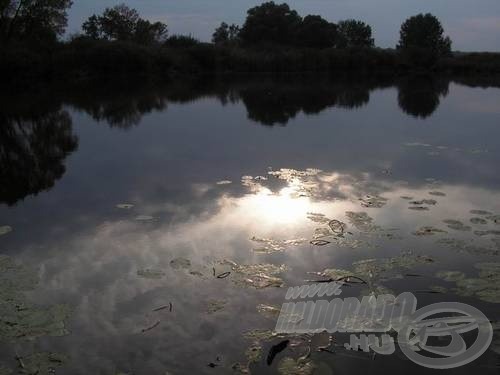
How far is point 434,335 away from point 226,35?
7731 centimetres

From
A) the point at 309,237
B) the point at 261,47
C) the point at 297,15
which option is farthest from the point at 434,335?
the point at 297,15

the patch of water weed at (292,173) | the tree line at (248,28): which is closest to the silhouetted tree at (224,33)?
the tree line at (248,28)

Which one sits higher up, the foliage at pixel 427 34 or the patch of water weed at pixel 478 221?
the foliage at pixel 427 34

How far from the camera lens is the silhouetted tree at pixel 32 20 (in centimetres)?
3722

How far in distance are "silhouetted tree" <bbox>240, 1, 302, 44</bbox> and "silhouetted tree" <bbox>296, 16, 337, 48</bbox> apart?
56.7 inches

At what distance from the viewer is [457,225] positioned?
639cm

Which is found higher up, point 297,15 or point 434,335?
point 297,15

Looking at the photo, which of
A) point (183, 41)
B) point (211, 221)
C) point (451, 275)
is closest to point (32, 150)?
point (211, 221)

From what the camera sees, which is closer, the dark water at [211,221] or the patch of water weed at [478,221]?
the dark water at [211,221]

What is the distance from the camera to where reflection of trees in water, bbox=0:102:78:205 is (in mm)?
8500

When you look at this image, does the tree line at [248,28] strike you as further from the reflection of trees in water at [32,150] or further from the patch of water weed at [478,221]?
the patch of water weed at [478,221]

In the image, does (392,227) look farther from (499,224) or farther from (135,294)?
(135,294)

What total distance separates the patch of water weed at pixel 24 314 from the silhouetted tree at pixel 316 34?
6827 cm

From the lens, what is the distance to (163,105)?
2122 centimetres
